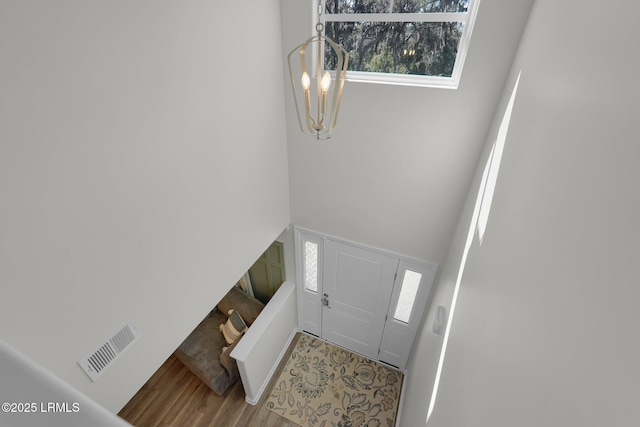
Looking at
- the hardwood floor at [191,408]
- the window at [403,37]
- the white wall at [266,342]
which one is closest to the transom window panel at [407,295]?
the white wall at [266,342]

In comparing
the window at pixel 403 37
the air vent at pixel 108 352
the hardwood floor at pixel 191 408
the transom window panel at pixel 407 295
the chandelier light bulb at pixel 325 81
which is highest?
the window at pixel 403 37

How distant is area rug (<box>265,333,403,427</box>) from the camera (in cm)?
398

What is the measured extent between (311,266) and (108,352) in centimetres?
276

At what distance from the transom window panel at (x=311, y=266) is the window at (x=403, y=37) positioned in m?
2.28

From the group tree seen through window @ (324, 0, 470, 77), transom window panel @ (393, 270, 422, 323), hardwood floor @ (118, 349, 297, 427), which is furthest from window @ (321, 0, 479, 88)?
hardwood floor @ (118, 349, 297, 427)

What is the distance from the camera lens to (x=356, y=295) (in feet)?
13.9

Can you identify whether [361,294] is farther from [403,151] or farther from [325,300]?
[403,151]

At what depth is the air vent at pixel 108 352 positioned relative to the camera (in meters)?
1.85

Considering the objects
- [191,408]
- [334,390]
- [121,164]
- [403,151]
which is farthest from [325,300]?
[121,164]

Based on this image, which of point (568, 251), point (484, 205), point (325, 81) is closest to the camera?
point (568, 251)

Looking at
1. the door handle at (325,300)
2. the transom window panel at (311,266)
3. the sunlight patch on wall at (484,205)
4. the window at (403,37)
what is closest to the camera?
the sunlight patch on wall at (484,205)

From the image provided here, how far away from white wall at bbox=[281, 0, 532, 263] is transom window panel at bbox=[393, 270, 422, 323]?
40cm

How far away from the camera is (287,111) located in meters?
3.21

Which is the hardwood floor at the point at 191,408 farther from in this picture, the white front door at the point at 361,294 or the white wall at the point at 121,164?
the white wall at the point at 121,164
